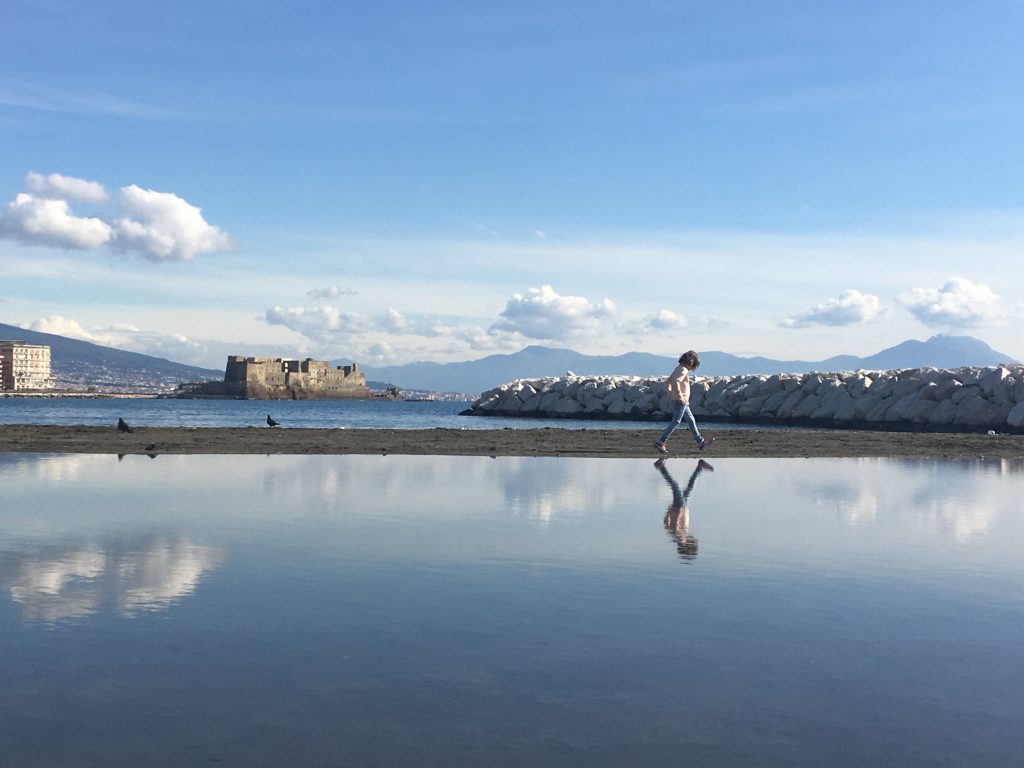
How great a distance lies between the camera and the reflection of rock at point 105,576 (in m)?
5.62

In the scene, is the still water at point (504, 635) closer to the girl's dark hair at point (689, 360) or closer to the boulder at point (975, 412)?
the girl's dark hair at point (689, 360)

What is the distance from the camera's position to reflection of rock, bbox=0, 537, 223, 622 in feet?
18.5

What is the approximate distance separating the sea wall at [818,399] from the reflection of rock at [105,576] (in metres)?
38.8

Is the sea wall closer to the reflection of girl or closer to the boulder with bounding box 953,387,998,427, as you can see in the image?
the boulder with bounding box 953,387,998,427

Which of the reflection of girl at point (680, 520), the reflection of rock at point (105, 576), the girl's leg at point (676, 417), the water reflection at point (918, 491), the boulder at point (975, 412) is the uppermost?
the boulder at point (975, 412)

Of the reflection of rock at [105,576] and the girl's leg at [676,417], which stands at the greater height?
the girl's leg at [676,417]

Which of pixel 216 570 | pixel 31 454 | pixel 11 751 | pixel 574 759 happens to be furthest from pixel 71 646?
pixel 31 454

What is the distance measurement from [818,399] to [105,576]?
170 ft

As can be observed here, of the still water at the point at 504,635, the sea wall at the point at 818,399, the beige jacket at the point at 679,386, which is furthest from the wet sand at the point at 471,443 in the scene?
the sea wall at the point at 818,399

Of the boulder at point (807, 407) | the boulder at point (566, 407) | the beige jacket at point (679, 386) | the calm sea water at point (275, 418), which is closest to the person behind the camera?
the beige jacket at point (679, 386)

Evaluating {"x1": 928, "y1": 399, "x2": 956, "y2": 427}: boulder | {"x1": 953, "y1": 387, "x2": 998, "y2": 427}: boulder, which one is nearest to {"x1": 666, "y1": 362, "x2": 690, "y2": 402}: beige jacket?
{"x1": 953, "y1": 387, "x2": 998, "y2": 427}: boulder

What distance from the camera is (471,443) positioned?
2228 cm

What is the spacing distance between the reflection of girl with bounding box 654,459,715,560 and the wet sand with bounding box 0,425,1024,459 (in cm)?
638

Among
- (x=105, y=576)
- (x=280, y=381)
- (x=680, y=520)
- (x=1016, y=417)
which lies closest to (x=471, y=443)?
(x=680, y=520)
